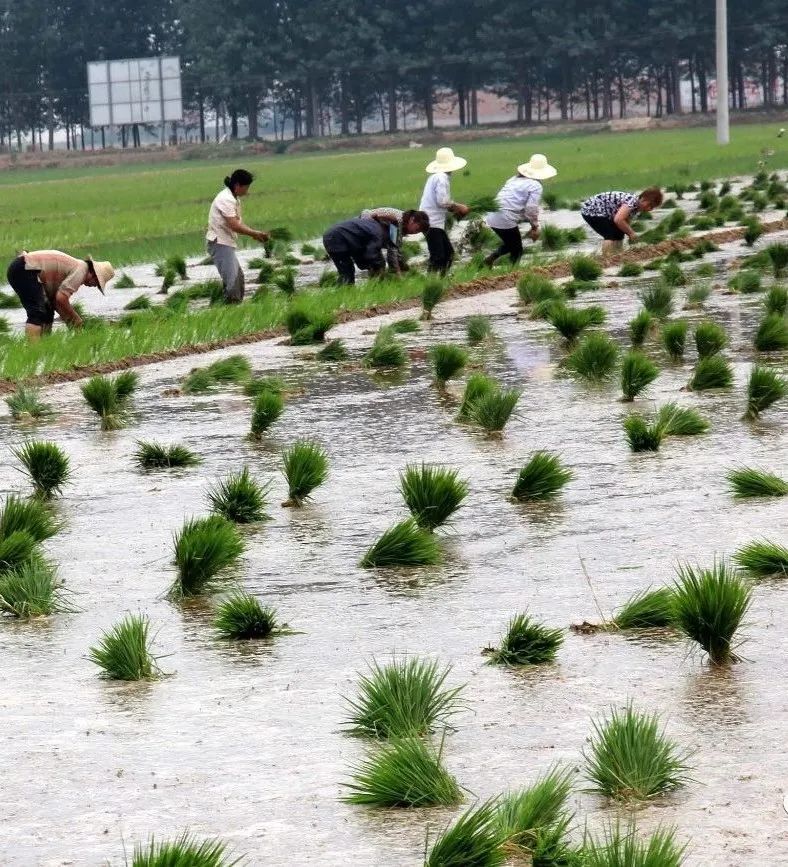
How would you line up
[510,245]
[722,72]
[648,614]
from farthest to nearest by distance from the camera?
[722,72], [510,245], [648,614]

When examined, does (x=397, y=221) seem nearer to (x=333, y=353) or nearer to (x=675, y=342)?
(x=333, y=353)

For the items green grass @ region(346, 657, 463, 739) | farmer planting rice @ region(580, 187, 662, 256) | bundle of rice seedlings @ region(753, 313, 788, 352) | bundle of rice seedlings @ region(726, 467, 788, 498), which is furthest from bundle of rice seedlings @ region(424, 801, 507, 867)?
farmer planting rice @ region(580, 187, 662, 256)

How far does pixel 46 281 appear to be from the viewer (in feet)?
51.6

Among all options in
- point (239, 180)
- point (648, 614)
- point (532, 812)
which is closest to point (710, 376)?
point (648, 614)

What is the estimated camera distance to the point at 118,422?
11734 mm

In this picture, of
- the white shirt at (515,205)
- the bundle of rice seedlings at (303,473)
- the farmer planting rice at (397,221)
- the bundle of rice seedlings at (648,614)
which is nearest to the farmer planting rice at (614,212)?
the white shirt at (515,205)

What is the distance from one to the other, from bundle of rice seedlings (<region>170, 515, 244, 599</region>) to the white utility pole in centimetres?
4826

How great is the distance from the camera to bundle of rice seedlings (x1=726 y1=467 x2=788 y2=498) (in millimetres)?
8430

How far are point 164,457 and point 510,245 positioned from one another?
1159 cm

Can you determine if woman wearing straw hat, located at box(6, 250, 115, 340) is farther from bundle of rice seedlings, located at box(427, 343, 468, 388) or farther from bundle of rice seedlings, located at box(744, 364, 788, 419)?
bundle of rice seedlings, located at box(744, 364, 788, 419)

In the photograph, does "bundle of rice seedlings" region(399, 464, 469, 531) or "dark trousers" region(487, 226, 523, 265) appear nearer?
"bundle of rice seedlings" region(399, 464, 469, 531)

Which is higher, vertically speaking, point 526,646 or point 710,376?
point 710,376

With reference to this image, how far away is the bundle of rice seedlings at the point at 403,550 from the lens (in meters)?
7.49

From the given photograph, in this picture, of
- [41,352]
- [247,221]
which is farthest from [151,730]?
[247,221]
